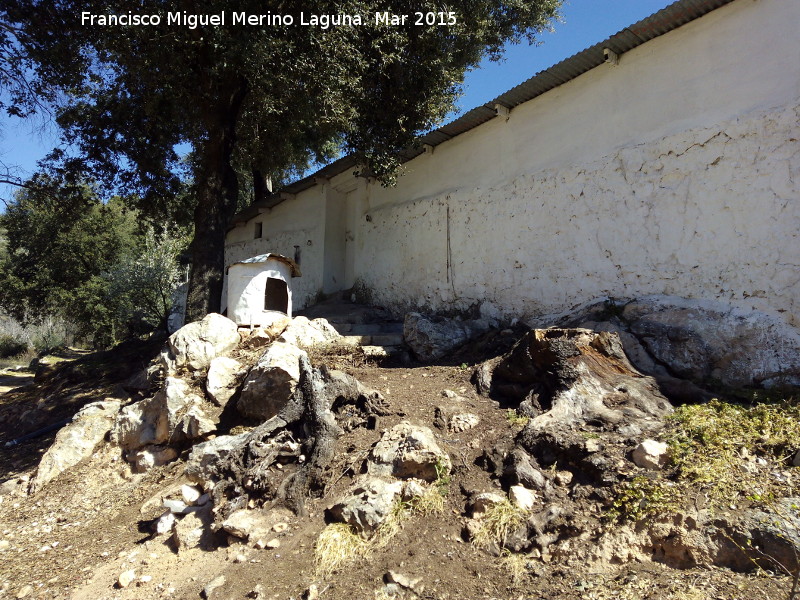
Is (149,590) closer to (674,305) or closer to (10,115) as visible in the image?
(674,305)

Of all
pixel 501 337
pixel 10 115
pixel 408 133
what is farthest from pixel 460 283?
pixel 10 115

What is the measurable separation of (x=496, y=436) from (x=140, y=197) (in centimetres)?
928

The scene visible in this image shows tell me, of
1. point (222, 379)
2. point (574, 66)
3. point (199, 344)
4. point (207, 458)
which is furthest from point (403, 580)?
point (574, 66)

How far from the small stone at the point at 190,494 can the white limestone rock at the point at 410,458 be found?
1.76m

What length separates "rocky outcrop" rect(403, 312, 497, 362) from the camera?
6844 mm

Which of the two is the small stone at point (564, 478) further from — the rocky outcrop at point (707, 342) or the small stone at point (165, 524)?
the small stone at point (165, 524)

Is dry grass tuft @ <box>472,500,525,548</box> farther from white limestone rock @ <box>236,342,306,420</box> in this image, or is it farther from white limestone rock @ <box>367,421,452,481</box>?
white limestone rock @ <box>236,342,306,420</box>

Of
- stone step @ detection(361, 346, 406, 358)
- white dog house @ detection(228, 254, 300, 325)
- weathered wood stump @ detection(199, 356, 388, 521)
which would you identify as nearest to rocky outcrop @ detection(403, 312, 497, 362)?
stone step @ detection(361, 346, 406, 358)

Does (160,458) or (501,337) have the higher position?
(501,337)

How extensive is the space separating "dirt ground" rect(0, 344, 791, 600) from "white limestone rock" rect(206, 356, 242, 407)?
876 mm

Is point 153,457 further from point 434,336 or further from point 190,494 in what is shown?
point 434,336

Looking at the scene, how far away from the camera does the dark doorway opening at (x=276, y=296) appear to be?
8.30m

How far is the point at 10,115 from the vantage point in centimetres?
848

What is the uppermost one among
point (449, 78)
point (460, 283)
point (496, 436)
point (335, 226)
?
point (449, 78)
